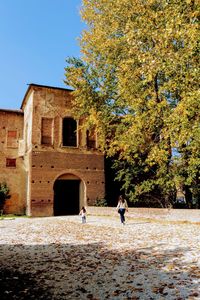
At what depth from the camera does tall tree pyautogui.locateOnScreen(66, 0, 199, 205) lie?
1251 centimetres

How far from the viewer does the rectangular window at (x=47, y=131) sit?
23.3 meters

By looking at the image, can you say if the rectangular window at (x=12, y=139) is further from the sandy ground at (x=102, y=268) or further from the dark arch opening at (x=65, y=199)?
the sandy ground at (x=102, y=268)

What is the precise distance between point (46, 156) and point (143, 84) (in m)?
11.8

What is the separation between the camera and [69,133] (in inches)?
969

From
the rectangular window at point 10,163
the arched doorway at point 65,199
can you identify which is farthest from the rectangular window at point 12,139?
the arched doorway at point 65,199

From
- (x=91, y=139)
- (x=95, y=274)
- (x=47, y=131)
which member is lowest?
(x=95, y=274)

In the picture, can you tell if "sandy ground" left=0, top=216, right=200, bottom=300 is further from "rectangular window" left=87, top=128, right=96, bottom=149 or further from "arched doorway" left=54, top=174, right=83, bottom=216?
"arched doorway" left=54, top=174, right=83, bottom=216

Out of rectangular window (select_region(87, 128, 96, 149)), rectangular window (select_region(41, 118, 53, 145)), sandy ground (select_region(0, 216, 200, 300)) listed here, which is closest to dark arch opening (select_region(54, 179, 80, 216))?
rectangular window (select_region(87, 128, 96, 149))

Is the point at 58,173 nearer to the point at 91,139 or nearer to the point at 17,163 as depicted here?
the point at 91,139

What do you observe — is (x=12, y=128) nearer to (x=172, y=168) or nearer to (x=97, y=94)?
(x=97, y=94)

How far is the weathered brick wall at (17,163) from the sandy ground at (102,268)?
1465 cm

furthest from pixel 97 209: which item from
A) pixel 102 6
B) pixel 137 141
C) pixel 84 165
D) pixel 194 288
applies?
pixel 194 288

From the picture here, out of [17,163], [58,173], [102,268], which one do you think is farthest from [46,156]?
[102,268]

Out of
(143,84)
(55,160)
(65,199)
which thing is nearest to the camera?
(143,84)
